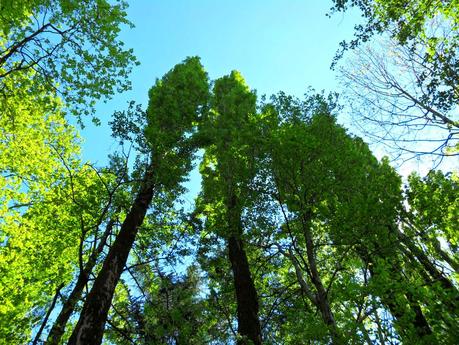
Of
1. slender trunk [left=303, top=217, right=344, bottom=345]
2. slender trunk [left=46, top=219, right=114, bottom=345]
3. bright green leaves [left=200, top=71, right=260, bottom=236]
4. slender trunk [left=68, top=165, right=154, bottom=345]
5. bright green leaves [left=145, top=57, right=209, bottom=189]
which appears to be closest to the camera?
slender trunk [left=303, top=217, right=344, bottom=345]

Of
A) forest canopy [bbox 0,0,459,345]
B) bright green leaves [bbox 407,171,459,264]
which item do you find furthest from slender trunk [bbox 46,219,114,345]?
bright green leaves [bbox 407,171,459,264]

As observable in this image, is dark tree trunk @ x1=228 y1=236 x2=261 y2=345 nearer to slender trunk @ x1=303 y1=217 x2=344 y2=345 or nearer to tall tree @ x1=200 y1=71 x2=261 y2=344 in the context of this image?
tall tree @ x1=200 y1=71 x2=261 y2=344

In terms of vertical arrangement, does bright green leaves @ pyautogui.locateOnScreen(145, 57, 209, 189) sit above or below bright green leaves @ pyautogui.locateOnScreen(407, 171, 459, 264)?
above

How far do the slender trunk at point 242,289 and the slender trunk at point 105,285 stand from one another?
2831mm

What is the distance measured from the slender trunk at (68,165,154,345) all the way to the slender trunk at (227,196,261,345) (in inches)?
111

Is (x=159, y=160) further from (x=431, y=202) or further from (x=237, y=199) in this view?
(x=431, y=202)

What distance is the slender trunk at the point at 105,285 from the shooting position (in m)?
6.90

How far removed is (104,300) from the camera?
7.52m

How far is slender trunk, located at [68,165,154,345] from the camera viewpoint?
6898 mm

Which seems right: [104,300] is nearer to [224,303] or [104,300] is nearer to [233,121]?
[224,303]

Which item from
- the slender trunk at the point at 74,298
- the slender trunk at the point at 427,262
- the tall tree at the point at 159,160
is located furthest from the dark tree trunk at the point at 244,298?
the slender trunk at the point at 427,262

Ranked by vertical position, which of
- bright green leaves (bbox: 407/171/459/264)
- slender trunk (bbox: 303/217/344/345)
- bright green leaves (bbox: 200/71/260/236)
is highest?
bright green leaves (bbox: 200/71/260/236)

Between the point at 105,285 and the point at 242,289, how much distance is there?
376 cm

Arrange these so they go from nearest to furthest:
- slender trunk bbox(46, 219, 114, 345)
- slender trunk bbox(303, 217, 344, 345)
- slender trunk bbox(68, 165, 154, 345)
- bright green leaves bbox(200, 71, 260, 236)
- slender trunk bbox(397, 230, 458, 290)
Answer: slender trunk bbox(303, 217, 344, 345), slender trunk bbox(68, 165, 154, 345), slender trunk bbox(46, 219, 114, 345), slender trunk bbox(397, 230, 458, 290), bright green leaves bbox(200, 71, 260, 236)
